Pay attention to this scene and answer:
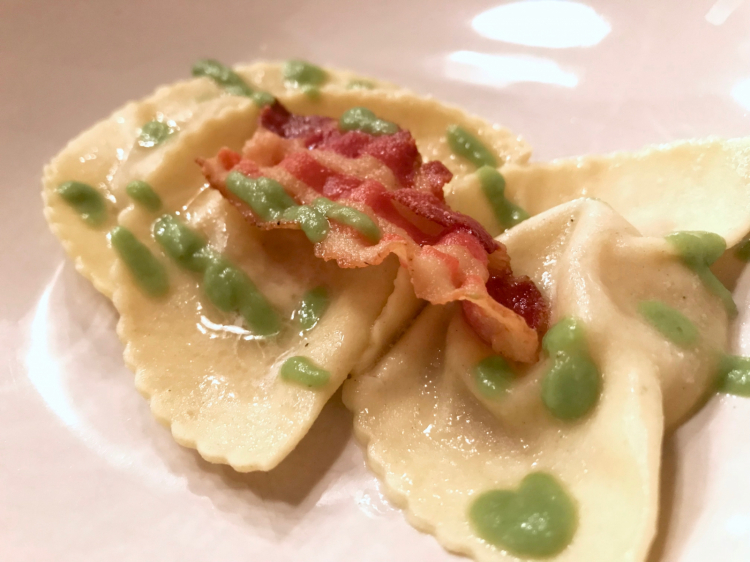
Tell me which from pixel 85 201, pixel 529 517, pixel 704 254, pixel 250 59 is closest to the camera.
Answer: pixel 529 517

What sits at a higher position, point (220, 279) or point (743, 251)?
point (220, 279)

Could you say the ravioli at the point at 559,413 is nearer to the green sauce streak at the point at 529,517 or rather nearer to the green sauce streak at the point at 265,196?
the green sauce streak at the point at 529,517

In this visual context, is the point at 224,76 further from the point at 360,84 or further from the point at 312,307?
the point at 312,307

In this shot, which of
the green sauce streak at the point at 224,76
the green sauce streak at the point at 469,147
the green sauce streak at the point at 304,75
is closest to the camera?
the green sauce streak at the point at 469,147

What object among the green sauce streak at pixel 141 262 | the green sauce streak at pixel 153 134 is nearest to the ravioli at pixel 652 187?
the green sauce streak at pixel 141 262

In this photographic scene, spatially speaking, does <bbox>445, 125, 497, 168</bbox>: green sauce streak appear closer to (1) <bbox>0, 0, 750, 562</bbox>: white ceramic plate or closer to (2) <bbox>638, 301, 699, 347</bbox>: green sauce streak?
(1) <bbox>0, 0, 750, 562</bbox>: white ceramic plate

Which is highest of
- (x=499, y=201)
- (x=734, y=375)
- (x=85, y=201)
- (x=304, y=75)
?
(x=304, y=75)

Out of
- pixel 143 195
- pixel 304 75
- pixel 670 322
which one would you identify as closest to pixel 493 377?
pixel 670 322
